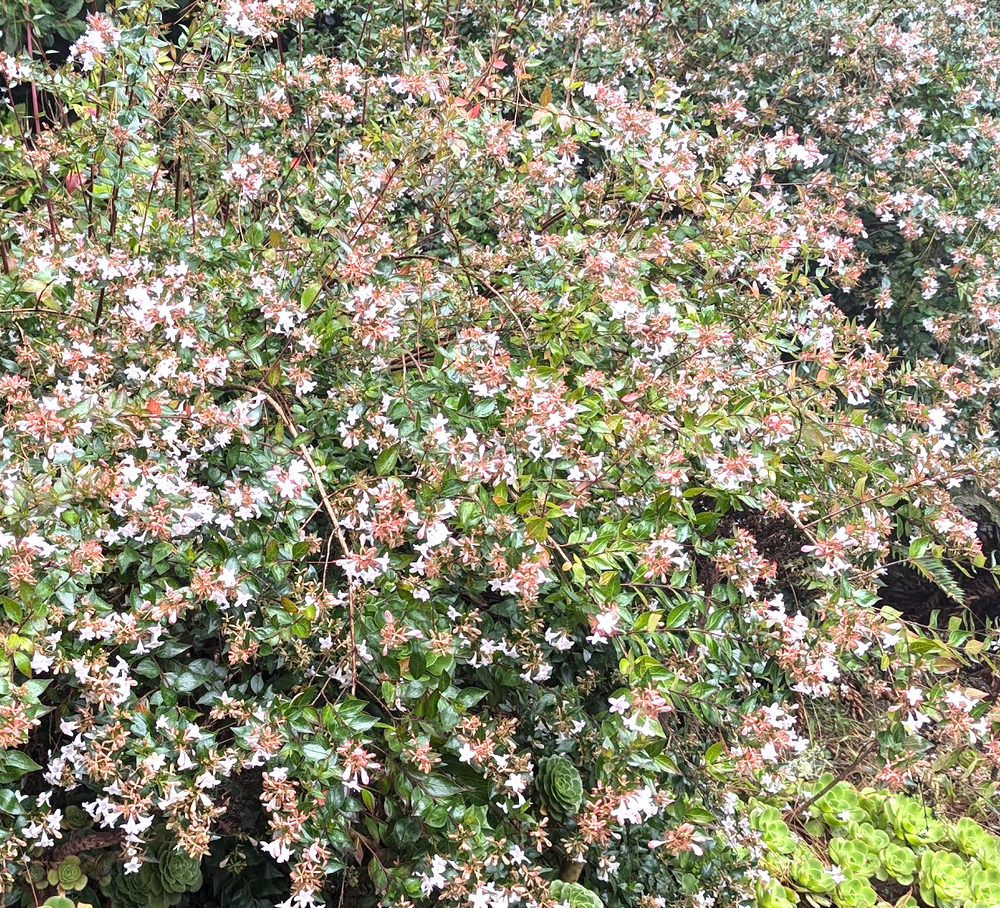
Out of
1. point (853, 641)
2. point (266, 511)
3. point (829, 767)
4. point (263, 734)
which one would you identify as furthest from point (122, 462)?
point (829, 767)

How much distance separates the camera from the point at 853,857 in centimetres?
286

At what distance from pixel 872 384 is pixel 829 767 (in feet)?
5.45

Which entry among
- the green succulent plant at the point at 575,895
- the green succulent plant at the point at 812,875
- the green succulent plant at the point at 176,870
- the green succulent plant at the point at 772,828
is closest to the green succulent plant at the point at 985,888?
the green succulent plant at the point at 812,875

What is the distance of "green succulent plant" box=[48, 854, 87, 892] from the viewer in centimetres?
178

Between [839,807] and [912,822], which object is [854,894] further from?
[912,822]

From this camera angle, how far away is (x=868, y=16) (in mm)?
4105

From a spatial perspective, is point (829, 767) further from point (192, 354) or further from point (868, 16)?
point (868, 16)

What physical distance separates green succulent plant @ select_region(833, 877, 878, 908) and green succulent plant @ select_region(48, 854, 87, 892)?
230cm

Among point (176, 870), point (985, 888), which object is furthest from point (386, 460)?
point (985, 888)

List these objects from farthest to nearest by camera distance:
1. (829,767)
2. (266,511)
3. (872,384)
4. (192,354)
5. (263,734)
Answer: (829,767), (872,384), (192,354), (266,511), (263,734)

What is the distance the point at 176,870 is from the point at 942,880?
2544 mm

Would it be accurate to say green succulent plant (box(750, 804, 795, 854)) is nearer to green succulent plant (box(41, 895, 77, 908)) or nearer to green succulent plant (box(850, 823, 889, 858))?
green succulent plant (box(850, 823, 889, 858))

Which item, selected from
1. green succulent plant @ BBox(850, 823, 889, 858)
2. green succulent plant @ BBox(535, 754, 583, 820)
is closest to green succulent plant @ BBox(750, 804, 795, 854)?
green succulent plant @ BBox(850, 823, 889, 858)

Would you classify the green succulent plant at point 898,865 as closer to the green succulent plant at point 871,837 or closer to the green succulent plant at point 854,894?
the green succulent plant at point 871,837
